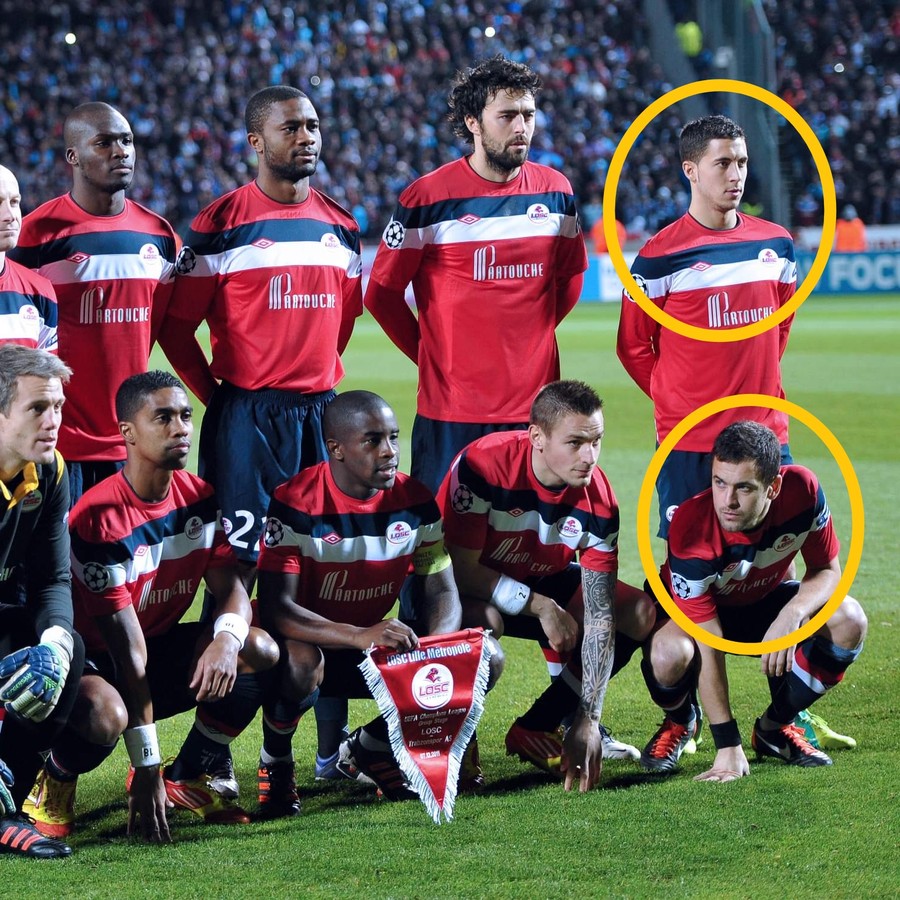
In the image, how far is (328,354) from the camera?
5.52 metres

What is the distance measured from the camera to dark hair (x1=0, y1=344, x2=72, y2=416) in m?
3.94

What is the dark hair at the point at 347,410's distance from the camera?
438cm

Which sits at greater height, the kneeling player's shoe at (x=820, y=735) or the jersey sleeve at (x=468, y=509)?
the jersey sleeve at (x=468, y=509)

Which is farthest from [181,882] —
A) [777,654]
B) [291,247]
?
[291,247]

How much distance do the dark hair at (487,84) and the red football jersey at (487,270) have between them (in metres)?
0.23

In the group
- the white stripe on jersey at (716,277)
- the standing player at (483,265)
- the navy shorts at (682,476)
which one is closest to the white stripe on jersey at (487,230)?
the standing player at (483,265)

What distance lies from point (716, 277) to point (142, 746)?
270 cm

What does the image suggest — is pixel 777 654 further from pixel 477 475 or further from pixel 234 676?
pixel 234 676

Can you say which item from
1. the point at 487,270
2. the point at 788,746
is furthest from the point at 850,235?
the point at 788,746

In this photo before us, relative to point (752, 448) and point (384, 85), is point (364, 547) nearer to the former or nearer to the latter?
point (752, 448)

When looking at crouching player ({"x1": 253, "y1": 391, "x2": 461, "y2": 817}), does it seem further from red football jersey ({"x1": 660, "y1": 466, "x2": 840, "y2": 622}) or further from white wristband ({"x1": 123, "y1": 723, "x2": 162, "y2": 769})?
red football jersey ({"x1": 660, "y1": 466, "x2": 840, "y2": 622})

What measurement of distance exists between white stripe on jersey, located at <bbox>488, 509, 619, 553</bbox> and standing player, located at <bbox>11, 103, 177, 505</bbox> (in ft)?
5.27

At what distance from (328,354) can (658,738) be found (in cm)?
193

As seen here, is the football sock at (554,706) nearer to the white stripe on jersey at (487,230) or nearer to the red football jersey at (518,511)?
the red football jersey at (518,511)
